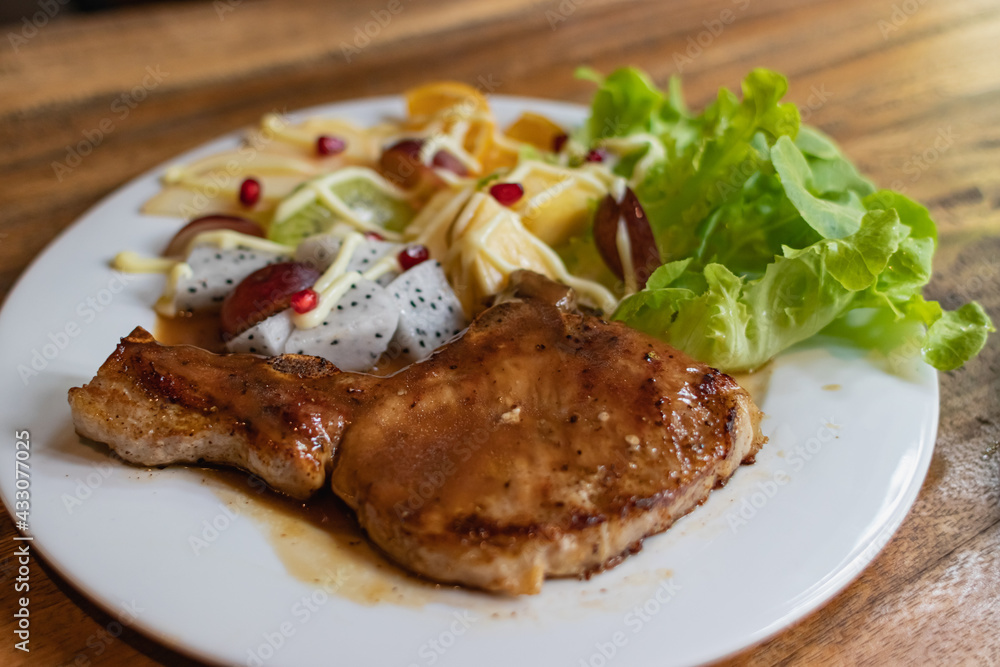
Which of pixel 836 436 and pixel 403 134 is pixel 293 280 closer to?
pixel 403 134

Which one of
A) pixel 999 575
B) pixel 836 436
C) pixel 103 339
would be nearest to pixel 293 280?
pixel 103 339

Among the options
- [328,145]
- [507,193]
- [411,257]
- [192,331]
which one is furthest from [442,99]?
[192,331]

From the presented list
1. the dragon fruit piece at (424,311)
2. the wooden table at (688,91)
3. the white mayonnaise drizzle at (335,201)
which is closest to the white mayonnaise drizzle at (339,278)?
the dragon fruit piece at (424,311)

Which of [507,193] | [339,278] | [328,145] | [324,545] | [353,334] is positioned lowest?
[324,545]

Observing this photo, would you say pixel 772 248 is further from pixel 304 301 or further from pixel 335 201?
pixel 335 201

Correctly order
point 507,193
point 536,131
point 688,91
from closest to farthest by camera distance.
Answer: point 507,193, point 536,131, point 688,91

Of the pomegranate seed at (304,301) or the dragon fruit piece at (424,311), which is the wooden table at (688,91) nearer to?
the pomegranate seed at (304,301)
